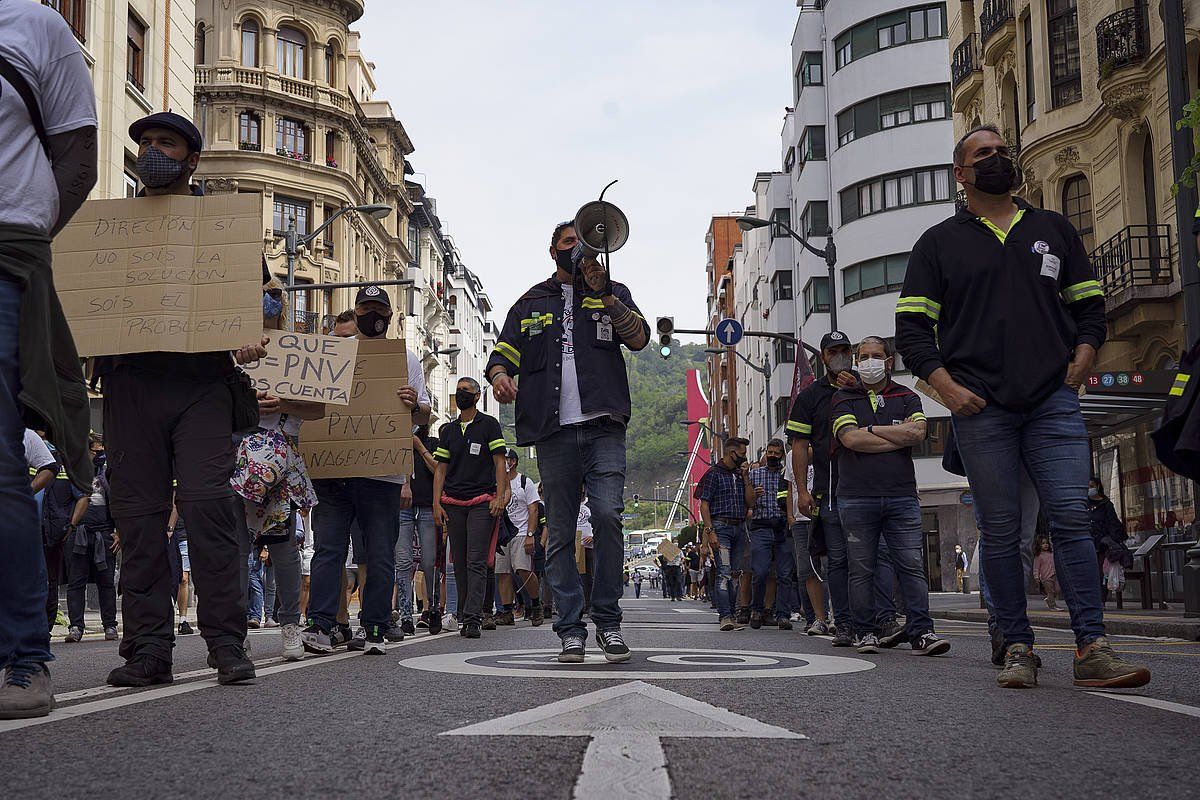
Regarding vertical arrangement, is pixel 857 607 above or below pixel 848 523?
below

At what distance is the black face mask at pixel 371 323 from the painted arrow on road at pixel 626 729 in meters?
4.47

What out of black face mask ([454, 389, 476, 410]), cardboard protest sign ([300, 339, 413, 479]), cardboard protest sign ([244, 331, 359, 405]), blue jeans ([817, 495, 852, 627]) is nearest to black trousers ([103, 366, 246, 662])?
cardboard protest sign ([244, 331, 359, 405])

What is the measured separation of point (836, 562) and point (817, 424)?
1.07 metres

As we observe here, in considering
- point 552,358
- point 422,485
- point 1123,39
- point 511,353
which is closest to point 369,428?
point 511,353

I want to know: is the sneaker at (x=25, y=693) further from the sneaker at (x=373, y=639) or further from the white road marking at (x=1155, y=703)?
the sneaker at (x=373, y=639)

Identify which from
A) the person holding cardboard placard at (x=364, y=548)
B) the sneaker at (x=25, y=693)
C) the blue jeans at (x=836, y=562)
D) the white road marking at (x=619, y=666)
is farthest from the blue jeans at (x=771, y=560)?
the sneaker at (x=25, y=693)

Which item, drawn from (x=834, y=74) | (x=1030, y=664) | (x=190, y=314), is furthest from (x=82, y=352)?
(x=834, y=74)

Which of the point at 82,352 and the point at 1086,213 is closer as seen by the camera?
the point at 82,352

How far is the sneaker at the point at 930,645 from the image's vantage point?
322 inches

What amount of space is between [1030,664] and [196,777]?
144 inches

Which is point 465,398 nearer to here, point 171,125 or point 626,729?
point 171,125

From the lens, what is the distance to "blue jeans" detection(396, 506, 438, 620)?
1245 centimetres

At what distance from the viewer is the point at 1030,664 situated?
5.60m

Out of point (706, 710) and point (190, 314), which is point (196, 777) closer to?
point (706, 710)
